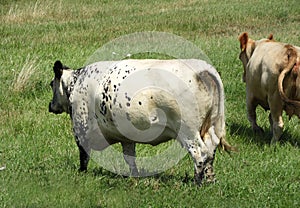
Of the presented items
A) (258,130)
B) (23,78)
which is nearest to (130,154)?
(258,130)

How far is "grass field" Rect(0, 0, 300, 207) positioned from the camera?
21.6 ft

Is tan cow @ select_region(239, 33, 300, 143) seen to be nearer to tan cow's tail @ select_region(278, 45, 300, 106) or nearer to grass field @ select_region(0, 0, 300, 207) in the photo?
tan cow's tail @ select_region(278, 45, 300, 106)

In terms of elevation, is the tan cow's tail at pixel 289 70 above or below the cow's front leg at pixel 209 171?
above

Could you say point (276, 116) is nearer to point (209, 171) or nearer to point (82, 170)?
point (209, 171)

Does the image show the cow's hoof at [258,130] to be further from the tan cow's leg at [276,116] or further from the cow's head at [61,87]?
the cow's head at [61,87]

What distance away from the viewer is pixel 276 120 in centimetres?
897

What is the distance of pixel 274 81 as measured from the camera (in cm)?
877

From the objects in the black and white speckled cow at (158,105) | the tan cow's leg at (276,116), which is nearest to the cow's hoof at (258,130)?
the tan cow's leg at (276,116)

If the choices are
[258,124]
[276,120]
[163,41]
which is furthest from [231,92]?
[163,41]

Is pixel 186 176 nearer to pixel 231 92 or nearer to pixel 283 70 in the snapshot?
pixel 283 70

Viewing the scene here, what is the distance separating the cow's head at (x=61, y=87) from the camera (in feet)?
25.4

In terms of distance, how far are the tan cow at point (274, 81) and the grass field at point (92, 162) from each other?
37cm

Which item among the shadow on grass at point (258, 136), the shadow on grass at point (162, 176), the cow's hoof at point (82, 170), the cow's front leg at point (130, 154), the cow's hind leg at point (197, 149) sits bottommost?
the shadow on grass at point (258, 136)

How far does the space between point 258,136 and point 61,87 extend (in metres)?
3.04
